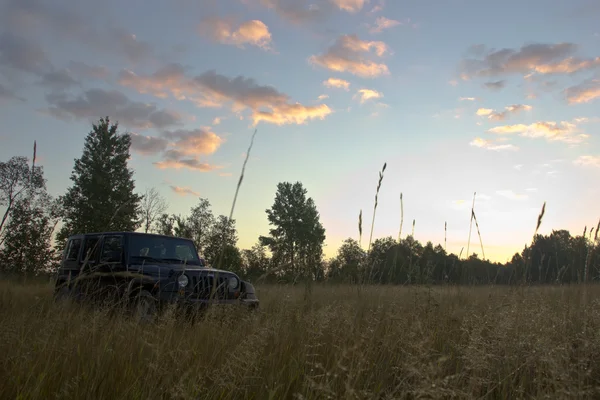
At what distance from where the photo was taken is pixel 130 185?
43156mm

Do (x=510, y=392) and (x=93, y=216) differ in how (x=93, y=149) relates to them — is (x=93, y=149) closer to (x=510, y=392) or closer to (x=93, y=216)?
(x=93, y=216)

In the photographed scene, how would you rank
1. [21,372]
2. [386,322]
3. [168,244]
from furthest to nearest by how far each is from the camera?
[168,244] < [386,322] < [21,372]

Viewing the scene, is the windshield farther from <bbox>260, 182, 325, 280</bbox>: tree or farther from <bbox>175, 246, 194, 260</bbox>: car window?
<bbox>260, 182, 325, 280</bbox>: tree

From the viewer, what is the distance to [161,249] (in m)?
8.41

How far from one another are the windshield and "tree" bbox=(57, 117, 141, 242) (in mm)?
30616

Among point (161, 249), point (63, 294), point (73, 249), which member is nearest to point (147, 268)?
point (161, 249)

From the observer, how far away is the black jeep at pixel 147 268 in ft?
21.3

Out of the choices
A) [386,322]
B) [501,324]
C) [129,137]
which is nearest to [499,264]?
[386,322]

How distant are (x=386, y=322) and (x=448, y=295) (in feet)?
8.51

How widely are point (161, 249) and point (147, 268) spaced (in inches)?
55.4

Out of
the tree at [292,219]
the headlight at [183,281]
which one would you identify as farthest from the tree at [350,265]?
the tree at [292,219]

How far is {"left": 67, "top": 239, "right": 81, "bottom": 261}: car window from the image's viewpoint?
896 cm

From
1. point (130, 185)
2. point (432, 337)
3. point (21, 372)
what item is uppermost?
point (130, 185)

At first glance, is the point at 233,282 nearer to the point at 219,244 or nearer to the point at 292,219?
the point at 219,244
